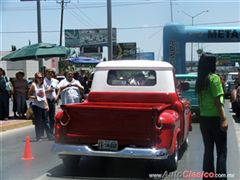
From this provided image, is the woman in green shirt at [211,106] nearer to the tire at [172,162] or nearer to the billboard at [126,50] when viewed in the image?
the tire at [172,162]

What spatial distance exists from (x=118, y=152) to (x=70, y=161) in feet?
3.91

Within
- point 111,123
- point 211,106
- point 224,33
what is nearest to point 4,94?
point 111,123

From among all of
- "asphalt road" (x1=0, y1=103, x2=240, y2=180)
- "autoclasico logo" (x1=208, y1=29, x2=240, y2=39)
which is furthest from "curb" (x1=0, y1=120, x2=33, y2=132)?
"autoclasico logo" (x1=208, y1=29, x2=240, y2=39)

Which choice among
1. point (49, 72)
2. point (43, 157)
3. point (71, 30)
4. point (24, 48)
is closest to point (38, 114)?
point (49, 72)

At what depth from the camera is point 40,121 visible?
504 inches

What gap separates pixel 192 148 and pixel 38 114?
160 inches

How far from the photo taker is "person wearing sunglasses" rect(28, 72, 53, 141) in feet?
Result: 41.7

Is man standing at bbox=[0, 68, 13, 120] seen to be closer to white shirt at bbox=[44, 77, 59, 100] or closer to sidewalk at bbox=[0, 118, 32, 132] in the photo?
sidewalk at bbox=[0, 118, 32, 132]

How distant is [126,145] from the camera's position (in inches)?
324

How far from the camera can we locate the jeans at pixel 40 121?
12.8 meters

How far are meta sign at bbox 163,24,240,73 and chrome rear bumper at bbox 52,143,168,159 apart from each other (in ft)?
54.6

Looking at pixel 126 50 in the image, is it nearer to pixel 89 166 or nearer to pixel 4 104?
pixel 4 104

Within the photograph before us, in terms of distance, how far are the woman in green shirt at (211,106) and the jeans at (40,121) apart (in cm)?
675

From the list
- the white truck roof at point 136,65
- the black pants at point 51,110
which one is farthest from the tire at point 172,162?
the black pants at point 51,110
